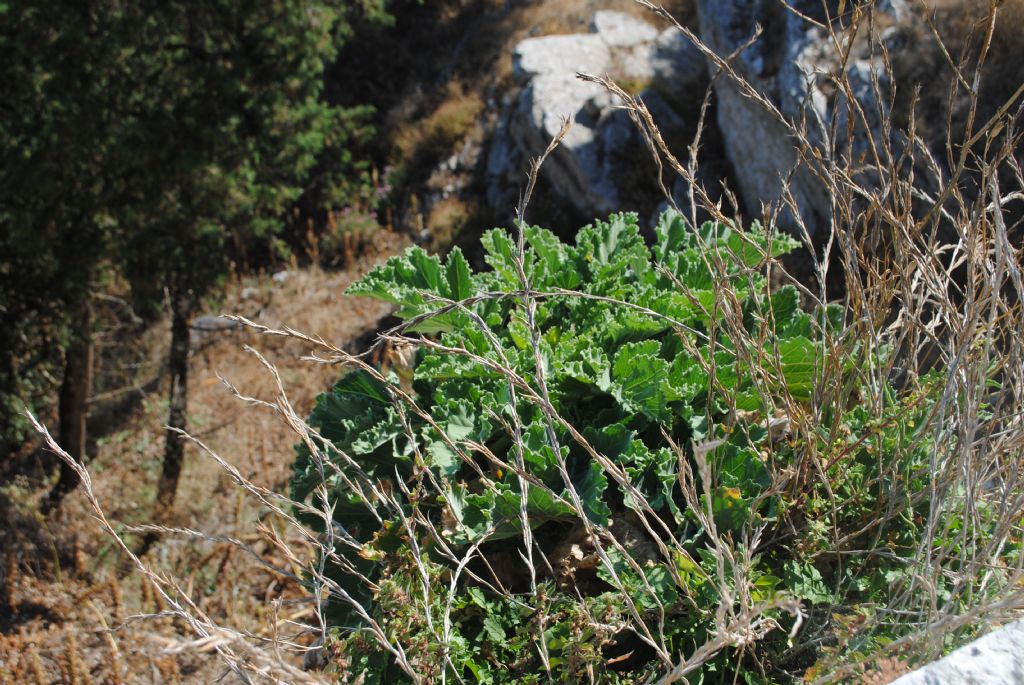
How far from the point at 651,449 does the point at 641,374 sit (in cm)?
28

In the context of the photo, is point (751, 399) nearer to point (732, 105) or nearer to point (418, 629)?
point (418, 629)

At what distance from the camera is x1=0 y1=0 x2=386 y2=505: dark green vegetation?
5.33 m

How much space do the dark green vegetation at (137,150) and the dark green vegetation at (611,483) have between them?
3.59 m

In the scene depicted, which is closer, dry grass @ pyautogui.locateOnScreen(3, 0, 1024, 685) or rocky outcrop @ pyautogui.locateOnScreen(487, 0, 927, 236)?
dry grass @ pyautogui.locateOnScreen(3, 0, 1024, 685)


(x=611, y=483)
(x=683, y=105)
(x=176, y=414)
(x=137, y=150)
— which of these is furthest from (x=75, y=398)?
(x=683, y=105)

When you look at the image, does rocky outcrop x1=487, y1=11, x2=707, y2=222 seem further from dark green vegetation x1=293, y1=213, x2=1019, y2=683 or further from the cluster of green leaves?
dark green vegetation x1=293, y1=213, x2=1019, y2=683

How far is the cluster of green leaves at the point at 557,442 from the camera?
214 centimetres

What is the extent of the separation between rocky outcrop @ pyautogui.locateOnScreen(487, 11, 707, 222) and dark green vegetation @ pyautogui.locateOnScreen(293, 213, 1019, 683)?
556 cm

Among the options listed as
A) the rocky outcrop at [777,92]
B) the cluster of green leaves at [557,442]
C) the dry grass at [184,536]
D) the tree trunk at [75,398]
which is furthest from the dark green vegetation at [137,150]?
the cluster of green leaves at [557,442]

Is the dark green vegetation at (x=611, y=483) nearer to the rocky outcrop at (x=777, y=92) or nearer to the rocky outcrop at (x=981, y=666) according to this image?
the rocky outcrop at (x=981, y=666)

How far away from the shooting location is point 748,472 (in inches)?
94.9

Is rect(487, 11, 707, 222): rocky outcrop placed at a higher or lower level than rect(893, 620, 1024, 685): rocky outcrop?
higher

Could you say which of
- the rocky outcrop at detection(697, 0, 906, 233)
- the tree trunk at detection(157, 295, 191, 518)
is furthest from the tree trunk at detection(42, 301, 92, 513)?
the rocky outcrop at detection(697, 0, 906, 233)

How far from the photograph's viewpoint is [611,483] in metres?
2.60
